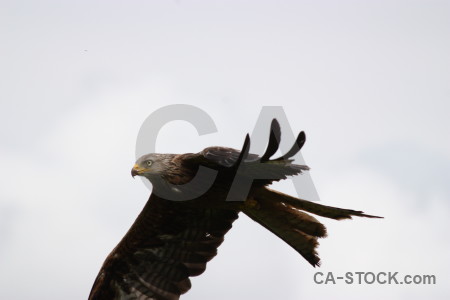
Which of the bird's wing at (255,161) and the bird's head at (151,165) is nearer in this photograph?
the bird's wing at (255,161)

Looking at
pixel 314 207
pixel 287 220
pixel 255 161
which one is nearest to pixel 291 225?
pixel 287 220

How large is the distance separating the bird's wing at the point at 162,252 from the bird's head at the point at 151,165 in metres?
0.85

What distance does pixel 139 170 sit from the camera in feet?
29.4

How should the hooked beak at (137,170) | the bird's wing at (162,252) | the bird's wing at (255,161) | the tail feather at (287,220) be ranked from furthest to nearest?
the bird's wing at (162,252), the hooked beak at (137,170), the tail feather at (287,220), the bird's wing at (255,161)

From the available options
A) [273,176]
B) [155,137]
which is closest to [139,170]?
[155,137]

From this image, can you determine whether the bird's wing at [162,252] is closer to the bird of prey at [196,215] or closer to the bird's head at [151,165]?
the bird of prey at [196,215]

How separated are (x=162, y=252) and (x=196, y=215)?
79cm

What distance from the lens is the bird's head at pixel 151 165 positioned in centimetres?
878

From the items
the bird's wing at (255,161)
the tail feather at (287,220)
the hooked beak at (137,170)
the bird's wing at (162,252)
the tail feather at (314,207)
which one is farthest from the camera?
the bird's wing at (162,252)

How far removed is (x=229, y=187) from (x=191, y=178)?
47 centimetres

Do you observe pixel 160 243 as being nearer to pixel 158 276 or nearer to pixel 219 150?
pixel 158 276

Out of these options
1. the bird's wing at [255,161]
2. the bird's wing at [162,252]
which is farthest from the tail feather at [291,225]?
the bird's wing at [162,252]

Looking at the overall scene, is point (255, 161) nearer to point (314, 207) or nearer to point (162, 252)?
point (314, 207)

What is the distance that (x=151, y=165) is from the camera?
8914 mm
